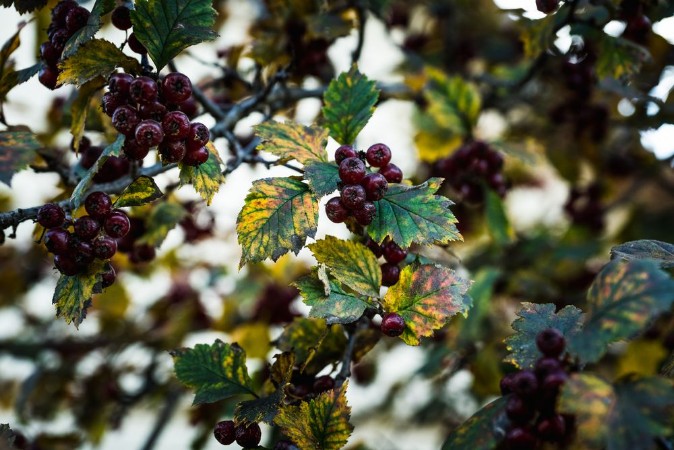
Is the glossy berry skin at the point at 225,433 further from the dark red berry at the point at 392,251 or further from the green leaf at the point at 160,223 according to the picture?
the green leaf at the point at 160,223

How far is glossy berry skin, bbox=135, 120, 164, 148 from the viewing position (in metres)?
1.17

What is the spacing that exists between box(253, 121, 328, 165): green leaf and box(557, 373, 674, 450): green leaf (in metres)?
0.74

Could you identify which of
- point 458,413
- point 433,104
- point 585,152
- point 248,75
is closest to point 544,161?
point 585,152

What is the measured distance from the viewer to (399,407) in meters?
3.85

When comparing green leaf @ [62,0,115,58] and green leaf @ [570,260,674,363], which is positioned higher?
green leaf @ [62,0,115,58]

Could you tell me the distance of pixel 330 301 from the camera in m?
1.24

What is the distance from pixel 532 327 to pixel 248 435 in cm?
66

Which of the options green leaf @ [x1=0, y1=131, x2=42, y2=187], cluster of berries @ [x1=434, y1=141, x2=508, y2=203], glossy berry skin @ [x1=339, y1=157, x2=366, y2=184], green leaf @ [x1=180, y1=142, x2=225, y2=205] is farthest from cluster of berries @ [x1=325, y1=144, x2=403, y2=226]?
cluster of berries @ [x1=434, y1=141, x2=508, y2=203]

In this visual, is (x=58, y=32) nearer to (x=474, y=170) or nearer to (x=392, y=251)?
(x=392, y=251)

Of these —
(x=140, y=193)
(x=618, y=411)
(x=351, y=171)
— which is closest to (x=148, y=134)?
(x=140, y=193)

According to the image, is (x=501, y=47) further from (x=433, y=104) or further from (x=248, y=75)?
(x=248, y=75)

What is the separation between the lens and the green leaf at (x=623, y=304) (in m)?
0.96

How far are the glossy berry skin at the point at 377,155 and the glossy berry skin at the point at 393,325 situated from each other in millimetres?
386

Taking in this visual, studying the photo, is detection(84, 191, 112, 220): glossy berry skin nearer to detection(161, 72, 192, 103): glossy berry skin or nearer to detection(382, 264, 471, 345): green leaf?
detection(161, 72, 192, 103): glossy berry skin
